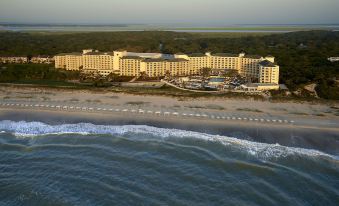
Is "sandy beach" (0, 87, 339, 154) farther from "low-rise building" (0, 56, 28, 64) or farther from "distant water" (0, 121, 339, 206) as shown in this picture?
"low-rise building" (0, 56, 28, 64)

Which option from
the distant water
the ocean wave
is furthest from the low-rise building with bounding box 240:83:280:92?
the distant water

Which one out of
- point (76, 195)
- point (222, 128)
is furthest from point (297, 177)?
point (76, 195)

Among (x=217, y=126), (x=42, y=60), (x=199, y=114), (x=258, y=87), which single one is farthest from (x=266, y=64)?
(x=42, y=60)

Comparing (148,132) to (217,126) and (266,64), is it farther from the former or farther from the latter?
(266,64)

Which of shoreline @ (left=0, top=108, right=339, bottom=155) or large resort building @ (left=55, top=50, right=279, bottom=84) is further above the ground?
large resort building @ (left=55, top=50, right=279, bottom=84)

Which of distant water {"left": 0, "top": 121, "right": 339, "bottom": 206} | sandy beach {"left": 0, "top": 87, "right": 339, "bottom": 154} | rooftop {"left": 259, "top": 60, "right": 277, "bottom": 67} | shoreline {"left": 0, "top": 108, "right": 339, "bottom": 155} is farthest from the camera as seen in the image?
rooftop {"left": 259, "top": 60, "right": 277, "bottom": 67}

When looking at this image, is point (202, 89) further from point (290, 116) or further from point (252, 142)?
point (252, 142)
